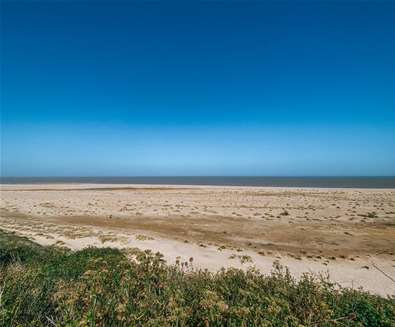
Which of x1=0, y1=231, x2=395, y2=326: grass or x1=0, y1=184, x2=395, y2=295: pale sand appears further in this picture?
x1=0, y1=184, x2=395, y2=295: pale sand

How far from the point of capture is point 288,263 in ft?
35.8

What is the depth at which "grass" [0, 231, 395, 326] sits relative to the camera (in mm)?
3021

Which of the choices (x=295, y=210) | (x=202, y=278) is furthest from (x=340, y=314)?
(x=295, y=210)

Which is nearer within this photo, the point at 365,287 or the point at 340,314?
the point at 340,314

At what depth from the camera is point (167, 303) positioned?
11.9 ft

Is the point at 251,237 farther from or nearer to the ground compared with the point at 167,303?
nearer to the ground

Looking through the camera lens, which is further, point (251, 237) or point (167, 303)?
point (251, 237)

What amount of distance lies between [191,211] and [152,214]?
13.1 feet

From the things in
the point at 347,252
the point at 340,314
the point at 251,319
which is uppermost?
the point at 251,319

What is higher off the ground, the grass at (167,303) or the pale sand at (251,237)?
the grass at (167,303)

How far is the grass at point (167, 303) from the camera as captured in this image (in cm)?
302

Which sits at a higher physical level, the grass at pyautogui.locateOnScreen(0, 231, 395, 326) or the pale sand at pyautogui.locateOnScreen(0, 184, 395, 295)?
the grass at pyautogui.locateOnScreen(0, 231, 395, 326)

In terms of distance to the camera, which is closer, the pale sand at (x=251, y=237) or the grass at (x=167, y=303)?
the grass at (x=167, y=303)

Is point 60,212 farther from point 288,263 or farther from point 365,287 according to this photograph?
point 365,287
